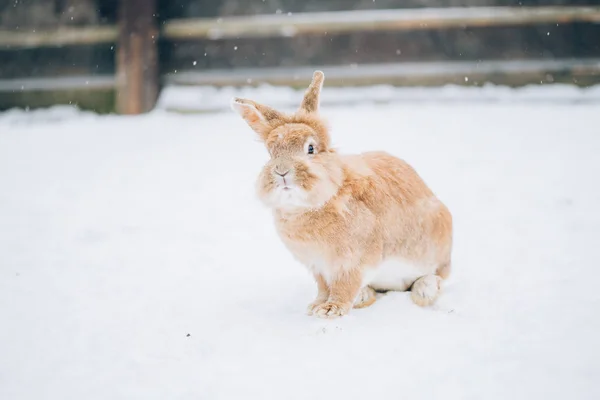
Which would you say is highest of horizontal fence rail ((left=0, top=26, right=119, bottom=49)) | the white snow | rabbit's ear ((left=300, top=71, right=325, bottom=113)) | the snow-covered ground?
rabbit's ear ((left=300, top=71, right=325, bottom=113))

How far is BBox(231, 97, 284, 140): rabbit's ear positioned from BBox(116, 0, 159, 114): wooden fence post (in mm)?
3988

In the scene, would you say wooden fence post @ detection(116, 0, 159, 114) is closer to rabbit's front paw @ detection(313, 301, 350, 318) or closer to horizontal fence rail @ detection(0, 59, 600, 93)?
horizontal fence rail @ detection(0, 59, 600, 93)

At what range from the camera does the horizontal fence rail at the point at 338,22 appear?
6.29 meters

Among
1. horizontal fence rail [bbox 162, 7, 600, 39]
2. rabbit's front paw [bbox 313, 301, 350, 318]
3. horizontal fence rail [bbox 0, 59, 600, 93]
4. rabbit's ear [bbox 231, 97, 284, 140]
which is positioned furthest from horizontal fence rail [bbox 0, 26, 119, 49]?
rabbit's front paw [bbox 313, 301, 350, 318]

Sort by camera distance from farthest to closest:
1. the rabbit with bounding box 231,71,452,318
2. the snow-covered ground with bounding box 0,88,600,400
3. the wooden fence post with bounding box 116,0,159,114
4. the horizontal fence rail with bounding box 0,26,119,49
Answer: the horizontal fence rail with bounding box 0,26,119,49, the wooden fence post with bounding box 116,0,159,114, the rabbit with bounding box 231,71,452,318, the snow-covered ground with bounding box 0,88,600,400

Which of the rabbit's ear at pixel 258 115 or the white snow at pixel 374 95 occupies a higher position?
the rabbit's ear at pixel 258 115

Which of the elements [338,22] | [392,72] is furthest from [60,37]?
[392,72]

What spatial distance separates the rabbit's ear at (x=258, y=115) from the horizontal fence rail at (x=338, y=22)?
406 centimetres

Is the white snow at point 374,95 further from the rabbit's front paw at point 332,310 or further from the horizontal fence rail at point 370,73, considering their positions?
the rabbit's front paw at point 332,310

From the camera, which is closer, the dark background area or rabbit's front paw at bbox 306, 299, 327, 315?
rabbit's front paw at bbox 306, 299, 327, 315

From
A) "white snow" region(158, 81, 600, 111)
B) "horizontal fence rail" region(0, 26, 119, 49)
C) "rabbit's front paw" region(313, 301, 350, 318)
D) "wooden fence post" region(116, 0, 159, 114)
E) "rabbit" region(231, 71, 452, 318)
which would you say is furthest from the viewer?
"horizontal fence rail" region(0, 26, 119, 49)

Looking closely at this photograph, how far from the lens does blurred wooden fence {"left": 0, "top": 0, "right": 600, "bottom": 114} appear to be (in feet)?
20.6

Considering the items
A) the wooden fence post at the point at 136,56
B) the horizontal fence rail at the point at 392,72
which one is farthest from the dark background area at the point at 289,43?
the wooden fence post at the point at 136,56

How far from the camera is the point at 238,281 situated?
3.22 m
